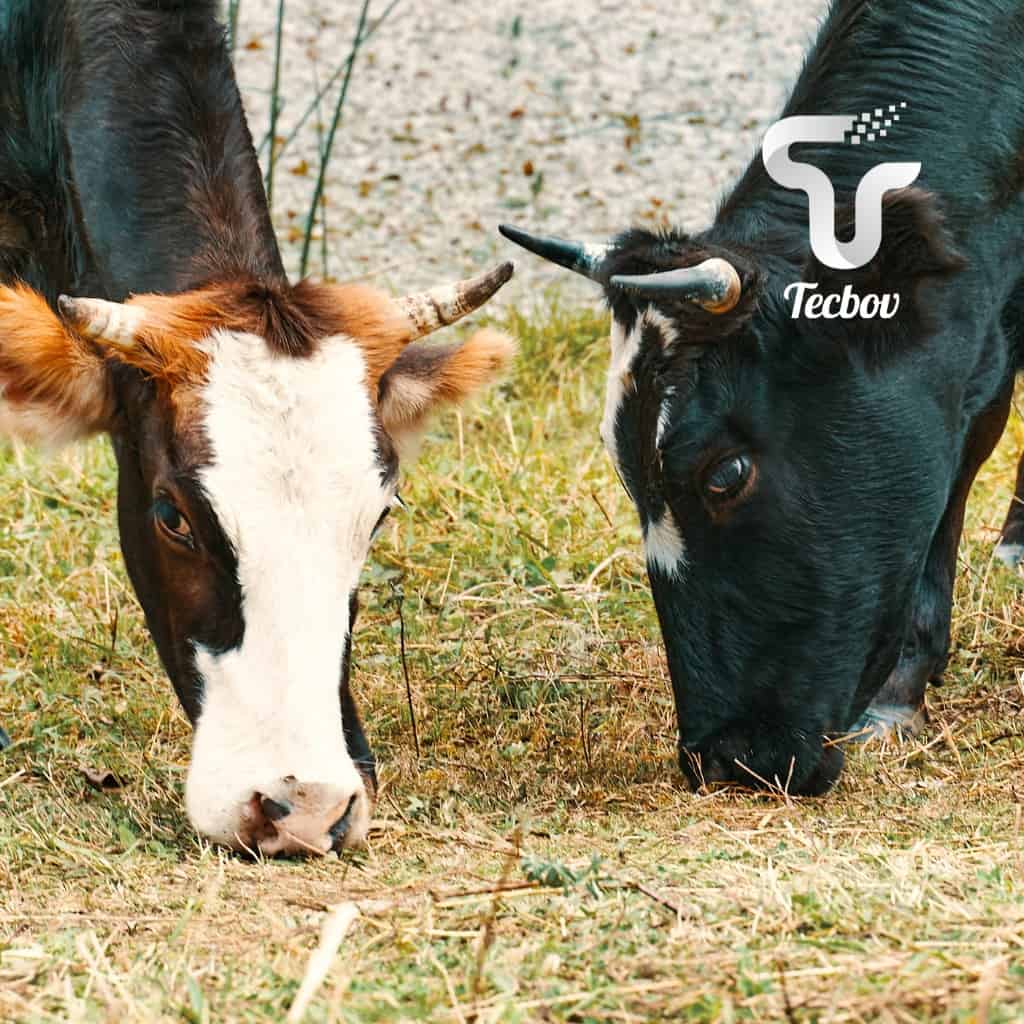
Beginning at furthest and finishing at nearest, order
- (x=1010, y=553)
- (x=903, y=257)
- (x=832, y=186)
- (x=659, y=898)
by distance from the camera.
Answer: (x=1010, y=553) → (x=832, y=186) → (x=903, y=257) → (x=659, y=898)

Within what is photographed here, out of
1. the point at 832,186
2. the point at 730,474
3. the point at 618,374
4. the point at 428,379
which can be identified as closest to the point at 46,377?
the point at 428,379

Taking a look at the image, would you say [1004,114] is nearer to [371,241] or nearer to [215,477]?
[215,477]

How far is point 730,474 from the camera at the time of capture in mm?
4344

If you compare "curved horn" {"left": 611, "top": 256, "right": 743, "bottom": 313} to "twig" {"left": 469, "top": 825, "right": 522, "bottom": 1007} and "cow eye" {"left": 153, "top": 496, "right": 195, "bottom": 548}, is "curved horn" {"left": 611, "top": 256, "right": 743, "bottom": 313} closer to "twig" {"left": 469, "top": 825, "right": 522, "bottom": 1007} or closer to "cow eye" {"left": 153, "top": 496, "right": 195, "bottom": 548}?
"cow eye" {"left": 153, "top": 496, "right": 195, "bottom": 548}

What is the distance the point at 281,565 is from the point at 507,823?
0.85 meters

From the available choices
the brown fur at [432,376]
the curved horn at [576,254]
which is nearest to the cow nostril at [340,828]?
the brown fur at [432,376]

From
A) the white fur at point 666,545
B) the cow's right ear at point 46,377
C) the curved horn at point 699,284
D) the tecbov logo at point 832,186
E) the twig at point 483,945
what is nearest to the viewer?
the twig at point 483,945

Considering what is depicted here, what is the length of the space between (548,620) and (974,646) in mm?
1336

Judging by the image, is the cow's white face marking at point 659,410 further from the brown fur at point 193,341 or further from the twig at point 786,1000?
the twig at point 786,1000

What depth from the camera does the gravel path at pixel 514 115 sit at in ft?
37.6

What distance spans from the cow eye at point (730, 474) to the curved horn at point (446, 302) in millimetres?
689

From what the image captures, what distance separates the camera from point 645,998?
2652mm

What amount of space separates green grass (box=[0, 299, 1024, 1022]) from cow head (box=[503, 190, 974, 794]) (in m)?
0.25

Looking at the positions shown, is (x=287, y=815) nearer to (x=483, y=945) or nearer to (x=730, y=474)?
(x=483, y=945)
